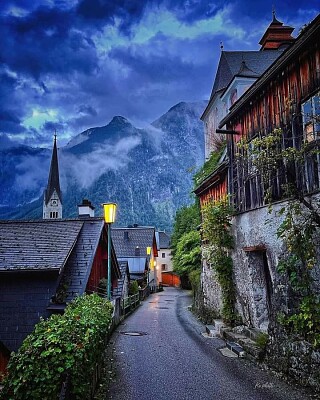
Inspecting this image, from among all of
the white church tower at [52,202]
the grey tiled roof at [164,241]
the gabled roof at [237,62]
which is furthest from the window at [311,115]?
the white church tower at [52,202]

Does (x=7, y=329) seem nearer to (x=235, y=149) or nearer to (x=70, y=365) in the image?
(x=70, y=365)

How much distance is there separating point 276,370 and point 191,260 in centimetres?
1889

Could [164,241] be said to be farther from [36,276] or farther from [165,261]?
[36,276]

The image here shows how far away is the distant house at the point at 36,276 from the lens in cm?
1129

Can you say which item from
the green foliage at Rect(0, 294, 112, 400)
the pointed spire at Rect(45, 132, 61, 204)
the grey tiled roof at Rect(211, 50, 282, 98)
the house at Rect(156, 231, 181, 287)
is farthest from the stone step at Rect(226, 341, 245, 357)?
the pointed spire at Rect(45, 132, 61, 204)

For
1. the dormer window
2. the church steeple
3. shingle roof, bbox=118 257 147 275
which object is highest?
the church steeple

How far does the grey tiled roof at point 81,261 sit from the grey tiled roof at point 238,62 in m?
13.3

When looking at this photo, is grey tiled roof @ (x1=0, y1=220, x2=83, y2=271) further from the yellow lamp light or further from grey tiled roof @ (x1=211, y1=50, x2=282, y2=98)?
grey tiled roof @ (x1=211, y1=50, x2=282, y2=98)

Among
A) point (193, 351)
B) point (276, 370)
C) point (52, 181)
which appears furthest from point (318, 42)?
point (52, 181)

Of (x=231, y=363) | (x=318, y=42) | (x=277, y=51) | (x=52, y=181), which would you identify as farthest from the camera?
(x=52, y=181)

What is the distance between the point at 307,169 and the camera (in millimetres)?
7555

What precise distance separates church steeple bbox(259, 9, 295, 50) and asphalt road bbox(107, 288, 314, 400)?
2157 centimetres

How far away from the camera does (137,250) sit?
41.5 m

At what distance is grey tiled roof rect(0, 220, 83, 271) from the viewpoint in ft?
38.5
